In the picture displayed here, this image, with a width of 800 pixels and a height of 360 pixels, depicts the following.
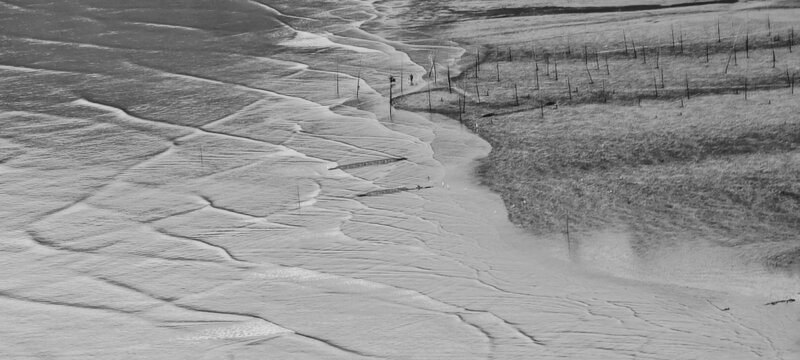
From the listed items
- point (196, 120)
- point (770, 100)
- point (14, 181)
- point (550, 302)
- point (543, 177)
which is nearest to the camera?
point (550, 302)

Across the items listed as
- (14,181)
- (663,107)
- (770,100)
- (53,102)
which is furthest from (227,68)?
(770,100)

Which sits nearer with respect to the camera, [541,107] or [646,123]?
[646,123]

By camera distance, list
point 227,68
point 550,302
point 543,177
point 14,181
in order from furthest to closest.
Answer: point 227,68, point 14,181, point 543,177, point 550,302

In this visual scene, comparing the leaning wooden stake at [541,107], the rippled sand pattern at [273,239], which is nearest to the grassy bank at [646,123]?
the leaning wooden stake at [541,107]

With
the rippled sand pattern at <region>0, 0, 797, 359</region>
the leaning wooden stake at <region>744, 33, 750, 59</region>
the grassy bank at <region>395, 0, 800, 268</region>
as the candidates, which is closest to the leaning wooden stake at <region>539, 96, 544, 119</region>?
the grassy bank at <region>395, 0, 800, 268</region>

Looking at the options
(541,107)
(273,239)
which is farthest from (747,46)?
(273,239)

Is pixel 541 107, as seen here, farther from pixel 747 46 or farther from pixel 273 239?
pixel 273 239

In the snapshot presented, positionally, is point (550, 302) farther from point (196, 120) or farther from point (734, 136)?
point (196, 120)

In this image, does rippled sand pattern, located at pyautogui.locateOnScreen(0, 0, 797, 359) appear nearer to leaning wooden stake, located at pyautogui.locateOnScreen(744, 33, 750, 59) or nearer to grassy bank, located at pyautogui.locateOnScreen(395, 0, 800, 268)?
grassy bank, located at pyautogui.locateOnScreen(395, 0, 800, 268)
